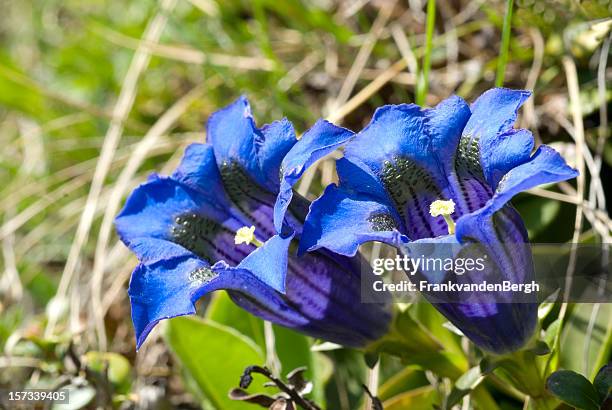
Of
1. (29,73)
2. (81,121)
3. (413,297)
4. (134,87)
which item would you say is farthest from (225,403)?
(29,73)

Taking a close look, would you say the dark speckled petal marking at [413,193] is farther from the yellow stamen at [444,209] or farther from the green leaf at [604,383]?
the green leaf at [604,383]

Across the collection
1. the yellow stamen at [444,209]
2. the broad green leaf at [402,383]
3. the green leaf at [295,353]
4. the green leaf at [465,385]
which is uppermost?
the yellow stamen at [444,209]

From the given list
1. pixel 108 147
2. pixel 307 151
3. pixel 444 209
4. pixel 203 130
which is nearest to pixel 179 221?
pixel 307 151

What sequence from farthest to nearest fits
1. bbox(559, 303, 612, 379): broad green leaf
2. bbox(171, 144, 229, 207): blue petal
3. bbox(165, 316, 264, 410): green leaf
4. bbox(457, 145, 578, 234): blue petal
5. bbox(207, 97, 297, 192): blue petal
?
bbox(165, 316, 264, 410): green leaf < bbox(559, 303, 612, 379): broad green leaf < bbox(171, 144, 229, 207): blue petal < bbox(207, 97, 297, 192): blue petal < bbox(457, 145, 578, 234): blue petal

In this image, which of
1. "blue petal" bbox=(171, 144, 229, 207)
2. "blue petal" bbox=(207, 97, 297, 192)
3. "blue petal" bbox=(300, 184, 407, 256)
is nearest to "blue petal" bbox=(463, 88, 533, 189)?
"blue petal" bbox=(300, 184, 407, 256)

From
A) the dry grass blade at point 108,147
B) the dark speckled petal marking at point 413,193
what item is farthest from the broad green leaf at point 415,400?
the dry grass blade at point 108,147

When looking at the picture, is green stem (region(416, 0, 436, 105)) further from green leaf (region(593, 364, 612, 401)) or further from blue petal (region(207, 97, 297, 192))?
green leaf (region(593, 364, 612, 401))

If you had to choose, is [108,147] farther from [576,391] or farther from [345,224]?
[576,391]
